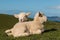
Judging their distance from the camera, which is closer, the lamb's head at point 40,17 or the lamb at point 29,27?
the lamb at point 29,27

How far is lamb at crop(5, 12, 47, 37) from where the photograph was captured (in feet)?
36.8

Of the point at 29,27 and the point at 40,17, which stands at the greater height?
the point at 40,17

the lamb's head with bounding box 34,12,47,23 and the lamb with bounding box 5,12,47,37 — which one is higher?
the lamb's head with bounding box 34,12,47,23

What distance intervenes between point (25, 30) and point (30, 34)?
361 millimetres

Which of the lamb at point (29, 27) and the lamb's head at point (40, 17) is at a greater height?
the lamb's head at point (40, 17)

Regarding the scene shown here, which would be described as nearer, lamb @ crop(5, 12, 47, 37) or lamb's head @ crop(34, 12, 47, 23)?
lamb @ crop(5, 12, 47, 37)

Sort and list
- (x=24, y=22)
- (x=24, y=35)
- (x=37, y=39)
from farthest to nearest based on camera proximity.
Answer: (x=24, y=22), (x=24, y=35), (x=37, y=39)

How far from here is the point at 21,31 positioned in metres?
11.1

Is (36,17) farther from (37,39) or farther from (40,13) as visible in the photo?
(37,39)

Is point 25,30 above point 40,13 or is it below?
below

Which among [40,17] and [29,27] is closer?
[29,27]

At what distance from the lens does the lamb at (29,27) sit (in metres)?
11.2

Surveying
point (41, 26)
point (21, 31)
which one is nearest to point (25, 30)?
point (21, 31)

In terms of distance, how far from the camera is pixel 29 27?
11.9 metres
